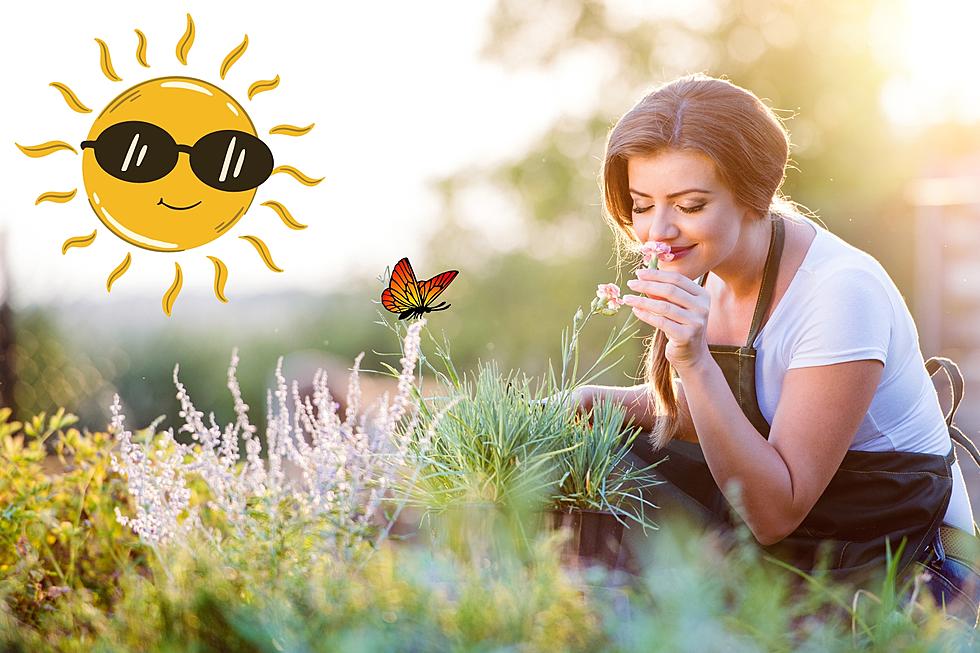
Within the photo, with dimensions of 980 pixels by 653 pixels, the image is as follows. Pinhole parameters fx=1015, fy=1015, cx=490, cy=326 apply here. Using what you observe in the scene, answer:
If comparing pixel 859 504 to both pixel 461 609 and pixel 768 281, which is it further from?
pixel 461 609

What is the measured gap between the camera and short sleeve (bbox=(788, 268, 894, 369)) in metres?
2.30

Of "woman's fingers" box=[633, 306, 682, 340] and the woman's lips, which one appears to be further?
the woman's lips

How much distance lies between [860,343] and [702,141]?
1.94 ft

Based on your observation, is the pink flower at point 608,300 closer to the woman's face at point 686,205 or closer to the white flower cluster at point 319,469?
the woman's face at point 686,205

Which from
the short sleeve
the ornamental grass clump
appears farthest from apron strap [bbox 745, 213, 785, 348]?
the ornamental grass clump

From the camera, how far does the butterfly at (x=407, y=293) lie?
2.37 meters

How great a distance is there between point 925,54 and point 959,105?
181 cm

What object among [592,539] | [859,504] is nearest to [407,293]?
[592,539]

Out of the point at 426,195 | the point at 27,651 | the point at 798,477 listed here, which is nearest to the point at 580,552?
the point at 798,477

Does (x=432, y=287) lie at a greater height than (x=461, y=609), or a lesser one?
greater

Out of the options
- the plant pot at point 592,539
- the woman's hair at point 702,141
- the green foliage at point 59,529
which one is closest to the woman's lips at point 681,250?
the woman's hair at point 702,141

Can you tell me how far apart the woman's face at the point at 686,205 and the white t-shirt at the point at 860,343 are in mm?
240

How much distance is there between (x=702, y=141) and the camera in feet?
7.84

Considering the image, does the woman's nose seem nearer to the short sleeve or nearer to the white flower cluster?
the short sleeve
